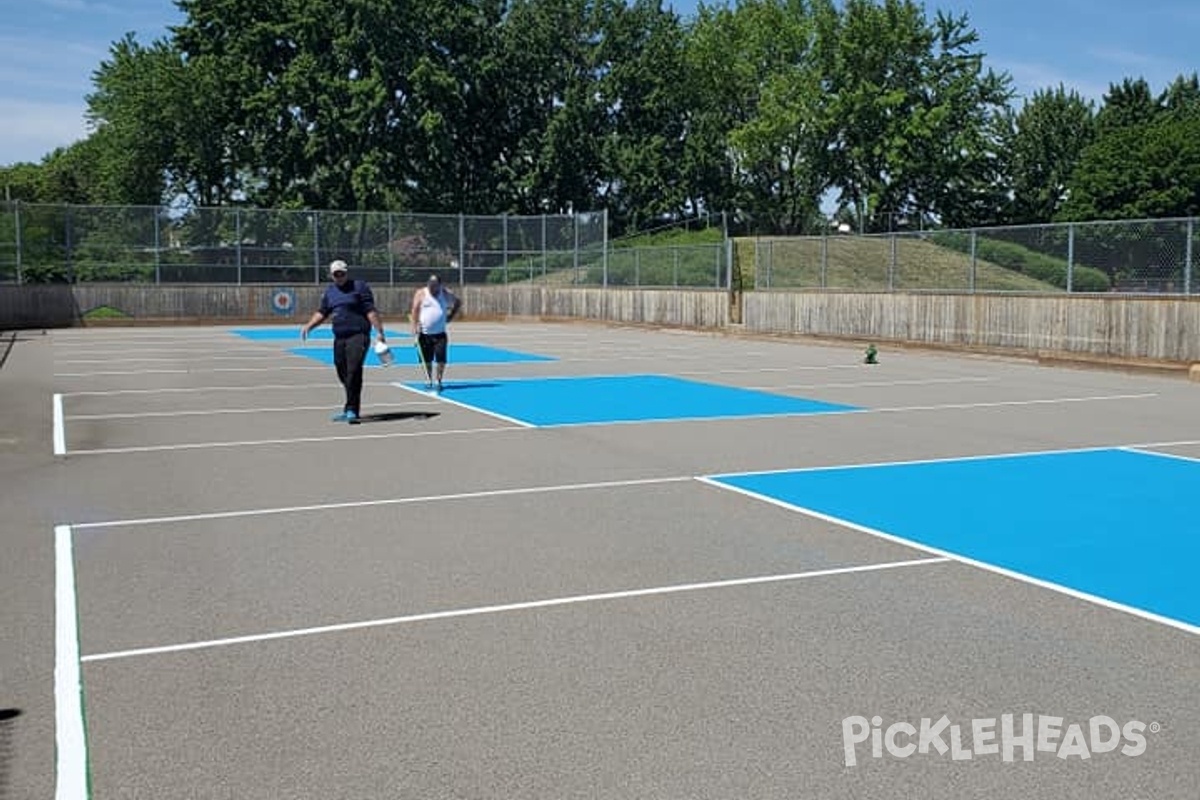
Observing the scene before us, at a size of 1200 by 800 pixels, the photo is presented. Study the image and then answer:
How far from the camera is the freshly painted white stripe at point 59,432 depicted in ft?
41.2

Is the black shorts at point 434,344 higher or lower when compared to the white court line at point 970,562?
higher

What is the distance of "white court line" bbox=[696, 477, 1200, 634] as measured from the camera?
6.39 m

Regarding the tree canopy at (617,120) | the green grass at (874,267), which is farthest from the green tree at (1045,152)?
the green grass at (874,267)

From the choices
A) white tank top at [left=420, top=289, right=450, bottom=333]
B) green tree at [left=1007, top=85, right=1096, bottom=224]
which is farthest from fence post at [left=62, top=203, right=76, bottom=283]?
green tree at [left=1007, top=85, right=1096, bottom=224]

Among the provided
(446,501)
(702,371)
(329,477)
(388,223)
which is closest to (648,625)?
(446,501)

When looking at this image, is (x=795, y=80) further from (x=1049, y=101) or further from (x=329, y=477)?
(x=329, y=477)

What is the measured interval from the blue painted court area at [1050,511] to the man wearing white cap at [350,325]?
5455mm

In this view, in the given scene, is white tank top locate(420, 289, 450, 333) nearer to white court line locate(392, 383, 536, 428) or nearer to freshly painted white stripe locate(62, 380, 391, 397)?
white court line locate(392, 383, 536, 428)

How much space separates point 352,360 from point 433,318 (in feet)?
10.4

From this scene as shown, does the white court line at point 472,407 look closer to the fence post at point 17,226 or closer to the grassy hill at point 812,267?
the grassy hill at point 812,267

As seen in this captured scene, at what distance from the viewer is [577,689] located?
5.27m

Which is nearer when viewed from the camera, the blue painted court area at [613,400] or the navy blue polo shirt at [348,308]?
the navy blue polo shirt at [348,308]

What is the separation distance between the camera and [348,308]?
14711mm

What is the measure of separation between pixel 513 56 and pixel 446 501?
239ft
